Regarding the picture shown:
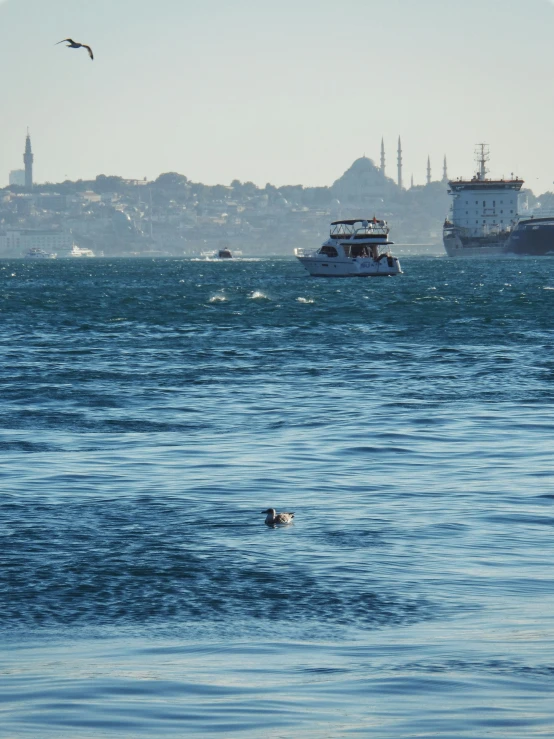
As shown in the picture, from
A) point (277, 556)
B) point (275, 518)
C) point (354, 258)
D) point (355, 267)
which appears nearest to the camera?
point (277, 556)

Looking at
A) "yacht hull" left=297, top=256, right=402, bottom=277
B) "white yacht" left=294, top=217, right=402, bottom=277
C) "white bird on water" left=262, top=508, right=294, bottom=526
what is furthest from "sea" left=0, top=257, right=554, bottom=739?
"white yacht" left=294, top=217, right=402, bottom=277

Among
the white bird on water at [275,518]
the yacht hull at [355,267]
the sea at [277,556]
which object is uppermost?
the yacht hull at [355,267]

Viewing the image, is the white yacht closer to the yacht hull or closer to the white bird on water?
the yacht hull

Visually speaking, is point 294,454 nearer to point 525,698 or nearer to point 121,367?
point 525,698

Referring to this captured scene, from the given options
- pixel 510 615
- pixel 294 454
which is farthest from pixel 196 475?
pixel 510 615

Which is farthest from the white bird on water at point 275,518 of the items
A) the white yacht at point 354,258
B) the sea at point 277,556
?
the white yacht at point 354,258

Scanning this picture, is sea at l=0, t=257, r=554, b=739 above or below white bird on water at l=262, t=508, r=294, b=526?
below

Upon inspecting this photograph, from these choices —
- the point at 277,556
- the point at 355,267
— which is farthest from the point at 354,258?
the point at 277,556

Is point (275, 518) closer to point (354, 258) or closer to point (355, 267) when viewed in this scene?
point (355, 267)

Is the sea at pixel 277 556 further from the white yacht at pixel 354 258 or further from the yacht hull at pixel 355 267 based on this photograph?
the white yacht at pixel 354 258

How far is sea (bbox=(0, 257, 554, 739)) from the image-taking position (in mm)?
10172

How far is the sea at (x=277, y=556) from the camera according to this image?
10.2m

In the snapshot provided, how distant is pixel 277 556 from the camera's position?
1519cm

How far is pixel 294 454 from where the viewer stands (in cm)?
2298
